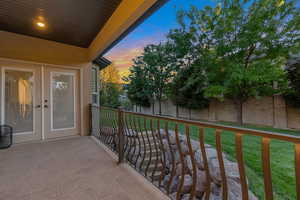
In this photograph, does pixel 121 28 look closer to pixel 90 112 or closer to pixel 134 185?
pixel 134 185

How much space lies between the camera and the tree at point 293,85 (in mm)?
5443

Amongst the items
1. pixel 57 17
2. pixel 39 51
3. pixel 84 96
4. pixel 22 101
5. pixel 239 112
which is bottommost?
pixel 239 112

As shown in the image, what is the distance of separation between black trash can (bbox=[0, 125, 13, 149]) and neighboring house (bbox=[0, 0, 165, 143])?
0.19 meters

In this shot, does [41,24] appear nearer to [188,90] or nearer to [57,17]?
[57,17]

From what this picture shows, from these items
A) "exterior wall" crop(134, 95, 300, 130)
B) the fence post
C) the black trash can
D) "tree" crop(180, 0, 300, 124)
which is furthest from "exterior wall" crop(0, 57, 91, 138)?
"exterior wall" crop(134, 95, 300, 130)

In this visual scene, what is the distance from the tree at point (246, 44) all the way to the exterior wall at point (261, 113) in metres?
0.37

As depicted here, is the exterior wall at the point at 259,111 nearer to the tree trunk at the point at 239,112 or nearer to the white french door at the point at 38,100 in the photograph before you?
the tree trunk at the point at 239,112

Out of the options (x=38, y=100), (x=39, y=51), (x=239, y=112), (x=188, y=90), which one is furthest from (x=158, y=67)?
(x=38, y=100)

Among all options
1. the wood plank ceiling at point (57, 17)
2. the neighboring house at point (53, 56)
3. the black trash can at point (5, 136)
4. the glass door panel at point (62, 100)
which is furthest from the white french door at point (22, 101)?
the wood plank ceiling at point (57, 17)

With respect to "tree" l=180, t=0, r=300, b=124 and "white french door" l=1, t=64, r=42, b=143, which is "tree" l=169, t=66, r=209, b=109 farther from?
"white french door" l=1, t=64, r=42, b=143

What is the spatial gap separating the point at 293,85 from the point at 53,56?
325 inches

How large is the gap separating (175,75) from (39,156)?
8672 millimetres

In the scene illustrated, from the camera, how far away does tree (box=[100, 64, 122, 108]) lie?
1003 centimetres

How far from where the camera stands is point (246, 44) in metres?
6.03
